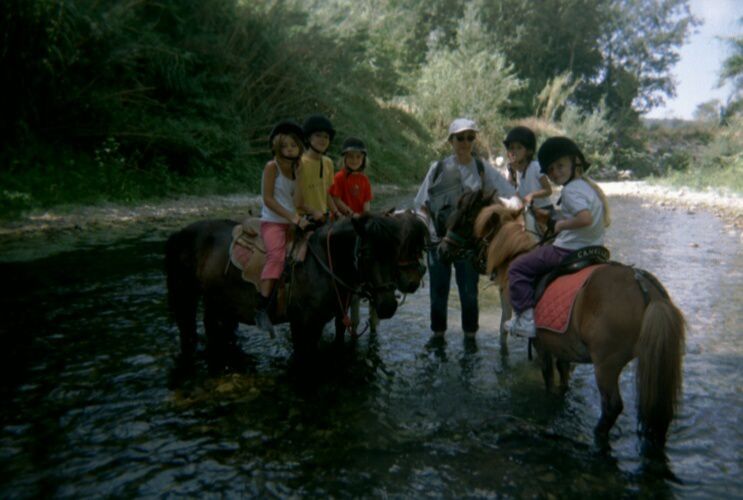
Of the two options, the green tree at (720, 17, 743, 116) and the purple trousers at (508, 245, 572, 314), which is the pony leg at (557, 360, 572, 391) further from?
the green tree at (720, 17, 743, 116)

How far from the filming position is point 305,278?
4777mm

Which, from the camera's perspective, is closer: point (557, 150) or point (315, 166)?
point (557, 150)

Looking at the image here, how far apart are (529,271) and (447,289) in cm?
171

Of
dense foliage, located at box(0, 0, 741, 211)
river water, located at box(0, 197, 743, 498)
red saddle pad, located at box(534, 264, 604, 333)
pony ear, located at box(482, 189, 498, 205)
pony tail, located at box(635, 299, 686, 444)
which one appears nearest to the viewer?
pony tail, located at box(635, 299, 686, 444)

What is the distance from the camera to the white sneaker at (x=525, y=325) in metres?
4.32

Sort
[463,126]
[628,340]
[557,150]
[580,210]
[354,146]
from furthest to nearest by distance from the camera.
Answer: [354,146], [463,126], [557,150], [580,210], [628,340]

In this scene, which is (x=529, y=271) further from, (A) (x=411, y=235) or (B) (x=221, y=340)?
(B) (x=221, y=340)

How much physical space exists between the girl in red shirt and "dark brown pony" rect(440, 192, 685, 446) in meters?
2.89

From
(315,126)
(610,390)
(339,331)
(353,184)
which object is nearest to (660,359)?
(610,390)

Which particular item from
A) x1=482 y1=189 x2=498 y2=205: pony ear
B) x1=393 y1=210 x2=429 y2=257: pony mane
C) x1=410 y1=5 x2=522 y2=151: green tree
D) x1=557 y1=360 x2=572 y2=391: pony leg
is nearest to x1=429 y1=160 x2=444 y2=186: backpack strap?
x1=482 y1=189 x2=498 y2=205: pony ear

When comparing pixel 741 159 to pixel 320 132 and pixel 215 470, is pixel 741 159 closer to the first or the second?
pixel 320 132

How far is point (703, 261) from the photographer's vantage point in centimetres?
1155

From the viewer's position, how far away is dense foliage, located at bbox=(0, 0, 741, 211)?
13.5 meters

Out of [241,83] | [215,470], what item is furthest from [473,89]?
[215,470]
